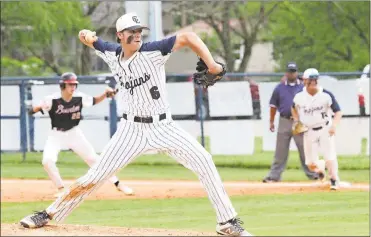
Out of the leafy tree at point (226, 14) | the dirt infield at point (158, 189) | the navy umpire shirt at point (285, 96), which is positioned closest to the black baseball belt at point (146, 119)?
the dirt infield at point (158, 189)

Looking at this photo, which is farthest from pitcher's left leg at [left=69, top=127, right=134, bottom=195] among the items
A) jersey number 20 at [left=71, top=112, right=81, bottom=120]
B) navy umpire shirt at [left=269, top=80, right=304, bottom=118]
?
navy umpire shirt at [left=269, top=80, right=304, bottom=118]

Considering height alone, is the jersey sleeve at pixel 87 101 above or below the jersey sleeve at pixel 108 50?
below

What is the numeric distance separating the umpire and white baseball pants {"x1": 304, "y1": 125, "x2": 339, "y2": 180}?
154 cm

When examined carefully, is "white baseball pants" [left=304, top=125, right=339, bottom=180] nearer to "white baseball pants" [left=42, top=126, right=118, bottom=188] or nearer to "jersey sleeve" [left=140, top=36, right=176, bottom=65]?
"white baseball pants" [left=42, top=126, right=118, bottom=188]

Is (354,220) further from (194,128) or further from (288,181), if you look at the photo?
(194,128)

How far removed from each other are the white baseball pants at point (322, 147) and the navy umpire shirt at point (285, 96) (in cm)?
158

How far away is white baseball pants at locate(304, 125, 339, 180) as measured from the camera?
17656 mm

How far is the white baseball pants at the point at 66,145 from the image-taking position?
56.3ft

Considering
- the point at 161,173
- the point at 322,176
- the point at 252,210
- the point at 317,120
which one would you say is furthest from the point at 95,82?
the point at 252,210

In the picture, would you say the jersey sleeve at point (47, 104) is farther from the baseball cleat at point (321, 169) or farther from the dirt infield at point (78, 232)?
the dirt infield at point (78, 232)

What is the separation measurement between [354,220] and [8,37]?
950 inches

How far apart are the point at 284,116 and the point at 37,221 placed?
9855mm

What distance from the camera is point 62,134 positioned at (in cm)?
1734

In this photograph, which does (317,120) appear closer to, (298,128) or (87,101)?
(298,128)
